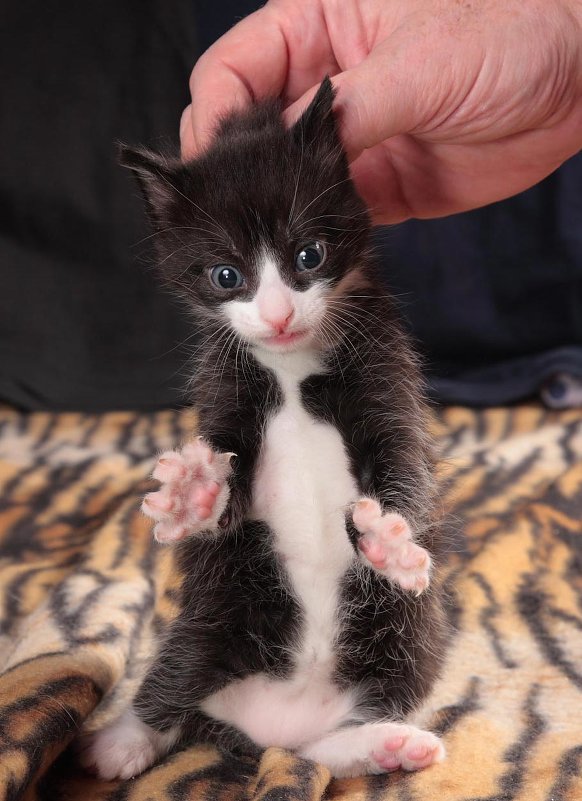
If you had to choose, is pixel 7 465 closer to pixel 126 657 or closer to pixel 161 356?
pixel 161 356

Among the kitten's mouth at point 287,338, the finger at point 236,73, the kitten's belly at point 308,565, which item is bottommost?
the kitten's belly at point 308,565

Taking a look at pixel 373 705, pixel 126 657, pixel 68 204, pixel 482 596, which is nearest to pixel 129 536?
pixel 126 657

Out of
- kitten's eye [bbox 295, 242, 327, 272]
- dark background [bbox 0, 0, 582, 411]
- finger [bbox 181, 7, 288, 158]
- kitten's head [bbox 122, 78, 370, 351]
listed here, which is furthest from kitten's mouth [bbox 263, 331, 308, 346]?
dark background [bbox 0, 0, 582, 411]

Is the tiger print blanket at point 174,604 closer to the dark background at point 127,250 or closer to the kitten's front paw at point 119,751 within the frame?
the kitten's front paw at point 119,751

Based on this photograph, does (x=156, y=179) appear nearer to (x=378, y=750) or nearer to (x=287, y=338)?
(x=287, y=338)

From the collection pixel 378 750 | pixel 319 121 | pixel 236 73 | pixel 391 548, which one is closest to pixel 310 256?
pixel 319 121

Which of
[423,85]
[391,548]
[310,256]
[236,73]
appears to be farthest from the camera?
[236,73]

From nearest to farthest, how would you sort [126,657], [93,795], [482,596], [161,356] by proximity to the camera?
[93,795]
[126,657]
[482,596]
[161,356]

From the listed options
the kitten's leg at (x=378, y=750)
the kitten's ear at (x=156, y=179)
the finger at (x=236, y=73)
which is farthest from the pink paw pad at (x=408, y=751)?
the finger at (x=236, y=73)
